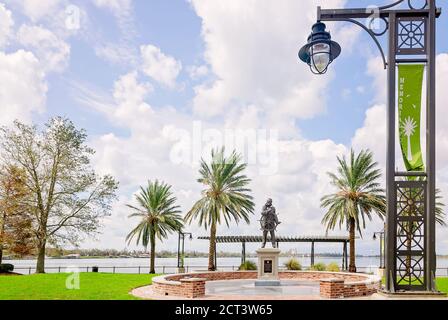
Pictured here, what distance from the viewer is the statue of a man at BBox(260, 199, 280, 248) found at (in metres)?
20.8

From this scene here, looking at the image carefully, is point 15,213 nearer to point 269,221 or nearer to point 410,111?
point 269,221

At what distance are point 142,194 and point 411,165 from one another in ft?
94.8

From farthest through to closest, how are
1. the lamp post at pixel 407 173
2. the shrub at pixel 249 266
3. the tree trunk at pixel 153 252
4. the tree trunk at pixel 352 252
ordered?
the tree trunk at pixel 153 252
the tree trunk at pixel 352 252
the shrub at pixel 249 266
the lamp post at pixel 407 173

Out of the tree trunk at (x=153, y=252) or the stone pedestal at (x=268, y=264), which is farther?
the tree trunk at (x=153, y=252)

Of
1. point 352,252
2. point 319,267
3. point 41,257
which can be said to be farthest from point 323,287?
point 41,257

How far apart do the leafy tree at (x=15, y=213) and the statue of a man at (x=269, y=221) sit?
17.8 metres

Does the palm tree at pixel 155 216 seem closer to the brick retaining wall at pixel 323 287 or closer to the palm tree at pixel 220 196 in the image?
the palm tree at pixel 220 196

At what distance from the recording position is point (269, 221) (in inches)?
821

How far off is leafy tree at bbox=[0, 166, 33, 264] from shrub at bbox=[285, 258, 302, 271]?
698 inches

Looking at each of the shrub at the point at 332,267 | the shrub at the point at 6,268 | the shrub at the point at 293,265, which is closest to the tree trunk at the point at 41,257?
the shrub at the point at 6,268

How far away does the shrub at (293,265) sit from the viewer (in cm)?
2878

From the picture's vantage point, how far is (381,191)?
108 feet

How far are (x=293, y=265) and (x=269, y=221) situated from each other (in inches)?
366

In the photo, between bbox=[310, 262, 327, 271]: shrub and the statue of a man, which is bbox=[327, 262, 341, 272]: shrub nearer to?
bbox=[310, 262, 327, 271]: shrub
